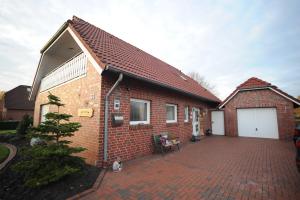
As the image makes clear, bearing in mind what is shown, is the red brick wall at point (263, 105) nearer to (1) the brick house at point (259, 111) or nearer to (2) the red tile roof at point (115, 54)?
(1) the brick house at point (259, 111)

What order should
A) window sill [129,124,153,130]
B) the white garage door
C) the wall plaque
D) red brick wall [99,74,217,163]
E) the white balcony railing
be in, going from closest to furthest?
red brick wall [99,74,217,163]
the wall plaque
window sill [129,124,153,130]
the white balcony railing
the white garage door

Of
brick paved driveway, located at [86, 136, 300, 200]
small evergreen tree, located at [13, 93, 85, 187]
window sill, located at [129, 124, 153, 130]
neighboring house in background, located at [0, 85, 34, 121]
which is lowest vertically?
brick paved driveway, located at [86, 136, 300, 200]

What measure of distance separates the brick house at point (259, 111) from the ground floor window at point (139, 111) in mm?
9304

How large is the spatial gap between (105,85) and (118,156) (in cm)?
245

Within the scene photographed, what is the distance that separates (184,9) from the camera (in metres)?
7.03

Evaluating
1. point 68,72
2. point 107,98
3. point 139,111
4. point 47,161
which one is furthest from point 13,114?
point 47,161

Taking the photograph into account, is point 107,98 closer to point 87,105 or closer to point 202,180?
point 87,105

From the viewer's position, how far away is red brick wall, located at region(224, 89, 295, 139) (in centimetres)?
1062

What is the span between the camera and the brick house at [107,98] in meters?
4.88

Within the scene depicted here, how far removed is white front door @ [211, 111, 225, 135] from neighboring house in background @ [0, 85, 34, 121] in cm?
3046

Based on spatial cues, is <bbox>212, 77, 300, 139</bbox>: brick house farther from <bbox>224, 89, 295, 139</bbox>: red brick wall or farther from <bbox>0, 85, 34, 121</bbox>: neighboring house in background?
<bbox>0, 85, 34, 121</bbox>: neighboring house in background

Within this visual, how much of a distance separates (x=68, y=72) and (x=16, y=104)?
27.5 m

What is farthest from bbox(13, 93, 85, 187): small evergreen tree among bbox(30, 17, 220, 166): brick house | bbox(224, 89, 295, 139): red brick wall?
bbox(224, 89, 295, 139): red brick wall

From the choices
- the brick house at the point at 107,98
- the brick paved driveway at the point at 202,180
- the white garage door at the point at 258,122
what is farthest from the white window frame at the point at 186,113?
the white garage door at the point at 258,122
